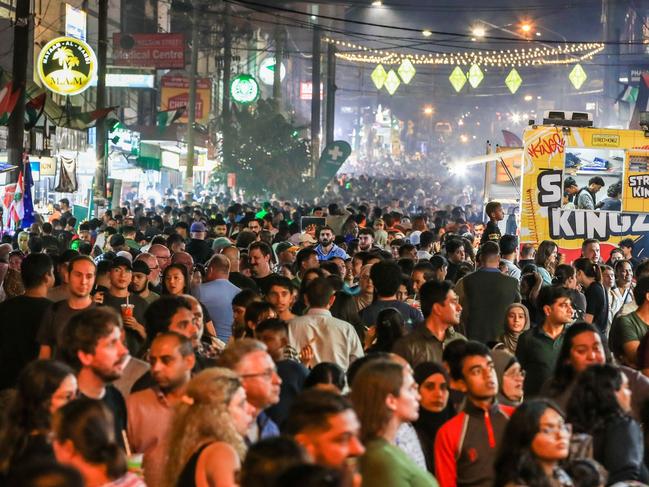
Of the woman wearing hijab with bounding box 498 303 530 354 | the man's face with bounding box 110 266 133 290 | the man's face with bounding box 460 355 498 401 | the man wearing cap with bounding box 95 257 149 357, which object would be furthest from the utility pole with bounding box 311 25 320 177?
the man's face with bounding box 460 355 498 401

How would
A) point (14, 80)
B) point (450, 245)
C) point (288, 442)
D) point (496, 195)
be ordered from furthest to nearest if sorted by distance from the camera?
point (496, 195), point (14, 80), point (450, 245), point (288, 442)

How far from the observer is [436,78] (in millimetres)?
151500

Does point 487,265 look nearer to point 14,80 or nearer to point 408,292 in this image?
point 408,292

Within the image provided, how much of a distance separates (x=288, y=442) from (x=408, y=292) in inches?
314

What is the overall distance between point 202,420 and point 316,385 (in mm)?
1802

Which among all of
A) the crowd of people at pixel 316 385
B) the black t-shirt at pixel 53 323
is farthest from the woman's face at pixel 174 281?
the black t-shirt at pixel 53 323

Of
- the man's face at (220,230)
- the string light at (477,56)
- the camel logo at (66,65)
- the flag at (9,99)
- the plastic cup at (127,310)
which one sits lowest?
the plastic cup at (127,310)

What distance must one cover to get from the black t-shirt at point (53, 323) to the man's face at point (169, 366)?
8.61 feet

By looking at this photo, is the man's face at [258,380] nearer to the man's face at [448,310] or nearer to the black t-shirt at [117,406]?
the black t-shirt at [117,406]

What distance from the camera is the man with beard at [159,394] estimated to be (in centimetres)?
686

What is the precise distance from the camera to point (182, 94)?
49.8 m

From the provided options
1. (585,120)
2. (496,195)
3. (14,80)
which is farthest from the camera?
(496,195)

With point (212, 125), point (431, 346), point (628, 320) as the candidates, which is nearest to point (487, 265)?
point (628, 320)

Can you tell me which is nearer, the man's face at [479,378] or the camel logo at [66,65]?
the man's face at [479,378]
